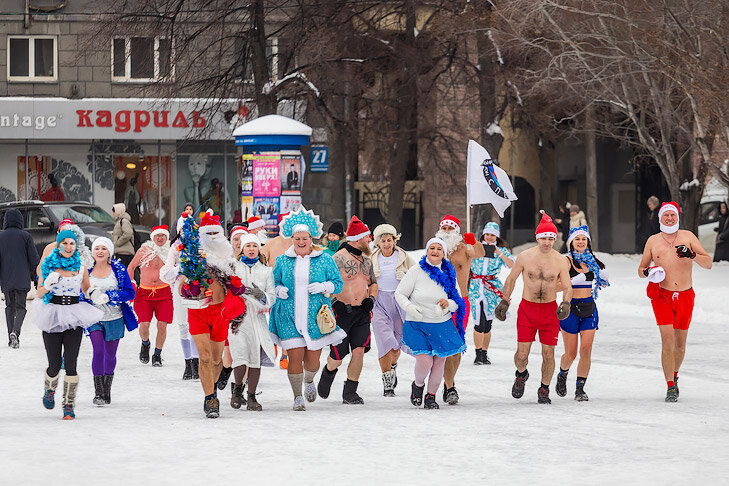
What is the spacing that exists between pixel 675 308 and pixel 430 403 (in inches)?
96.5

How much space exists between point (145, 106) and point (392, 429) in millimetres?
29936

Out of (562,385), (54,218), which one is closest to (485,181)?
(562,385)

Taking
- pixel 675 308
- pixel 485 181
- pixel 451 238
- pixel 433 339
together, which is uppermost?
pixel 485 181

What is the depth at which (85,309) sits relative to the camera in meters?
11.4

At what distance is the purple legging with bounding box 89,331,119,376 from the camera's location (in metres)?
12.1

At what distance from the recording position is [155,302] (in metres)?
15.2

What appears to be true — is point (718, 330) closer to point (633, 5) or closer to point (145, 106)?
point (633, 5)

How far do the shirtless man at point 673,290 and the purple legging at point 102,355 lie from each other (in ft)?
15.4

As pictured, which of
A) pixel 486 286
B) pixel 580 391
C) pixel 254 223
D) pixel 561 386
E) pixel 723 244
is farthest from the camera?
pixel 723 244

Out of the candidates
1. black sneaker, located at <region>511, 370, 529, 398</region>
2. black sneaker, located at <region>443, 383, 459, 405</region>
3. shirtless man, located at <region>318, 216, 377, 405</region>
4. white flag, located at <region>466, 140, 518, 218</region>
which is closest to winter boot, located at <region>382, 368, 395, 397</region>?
shirtless man, located at <region>318, 216, 377, 405</region>

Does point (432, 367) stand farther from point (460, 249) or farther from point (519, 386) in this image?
point (460, 249)

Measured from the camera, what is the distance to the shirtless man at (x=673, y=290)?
12.7m

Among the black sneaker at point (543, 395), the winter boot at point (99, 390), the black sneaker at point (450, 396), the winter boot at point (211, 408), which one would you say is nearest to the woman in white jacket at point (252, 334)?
the winter boot at point (211, 408)

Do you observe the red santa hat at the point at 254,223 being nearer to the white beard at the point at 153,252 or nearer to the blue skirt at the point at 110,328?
the white beard at the point at 153,252
